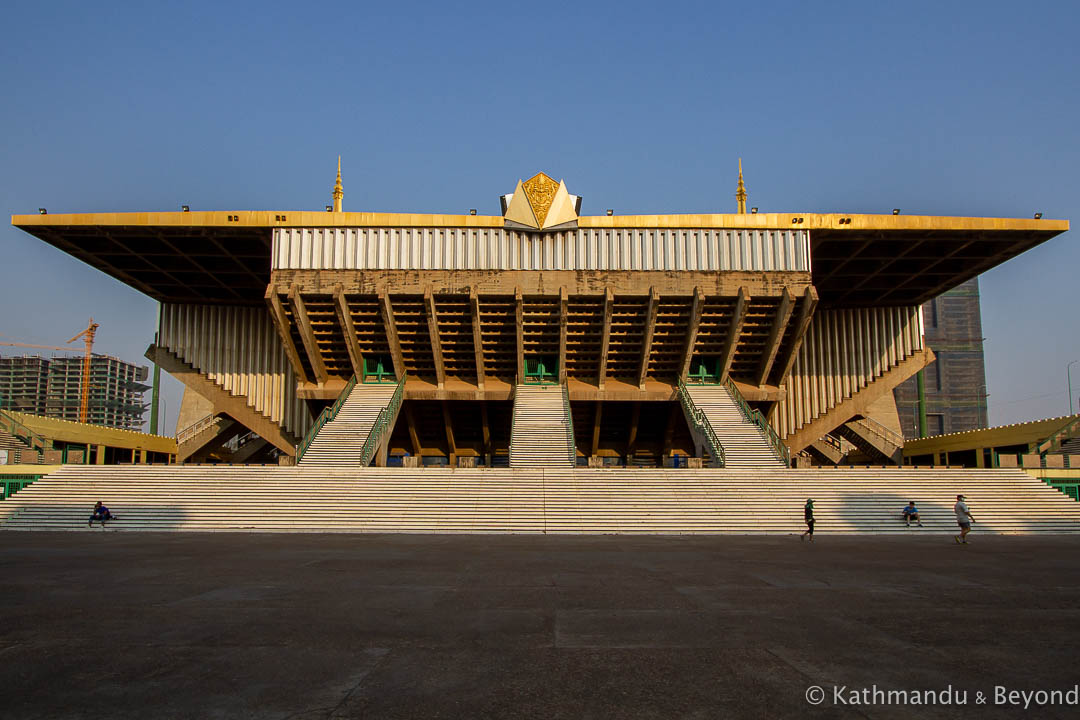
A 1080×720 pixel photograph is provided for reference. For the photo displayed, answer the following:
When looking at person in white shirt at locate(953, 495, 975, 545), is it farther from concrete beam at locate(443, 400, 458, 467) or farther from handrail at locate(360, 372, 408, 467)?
concrete beam at locate(443, 400, 458, 467)

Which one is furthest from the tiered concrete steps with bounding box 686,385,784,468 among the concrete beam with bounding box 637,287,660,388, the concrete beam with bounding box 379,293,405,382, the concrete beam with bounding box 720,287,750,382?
the concrete beam with bounding box 379,293,405,382

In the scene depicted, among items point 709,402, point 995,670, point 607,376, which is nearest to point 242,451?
point 607,376

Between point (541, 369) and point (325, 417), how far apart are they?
36.6ft

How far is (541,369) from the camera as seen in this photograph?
3959cm

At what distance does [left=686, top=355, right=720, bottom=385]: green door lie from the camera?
39.5 meters

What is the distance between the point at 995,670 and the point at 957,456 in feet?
138

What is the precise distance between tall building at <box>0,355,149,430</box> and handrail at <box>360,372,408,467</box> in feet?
369

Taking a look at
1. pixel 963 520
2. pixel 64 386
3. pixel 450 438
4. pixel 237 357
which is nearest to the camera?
pixel 963 520

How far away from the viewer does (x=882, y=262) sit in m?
36.7

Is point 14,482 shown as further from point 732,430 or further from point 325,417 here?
point 732,430

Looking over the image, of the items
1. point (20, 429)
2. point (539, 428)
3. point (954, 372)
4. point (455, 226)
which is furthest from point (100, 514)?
point (954, 372)

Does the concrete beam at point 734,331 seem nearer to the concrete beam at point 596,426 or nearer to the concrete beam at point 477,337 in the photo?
the concrete beam at point 596,426

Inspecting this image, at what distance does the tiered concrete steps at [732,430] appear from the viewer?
3108cm

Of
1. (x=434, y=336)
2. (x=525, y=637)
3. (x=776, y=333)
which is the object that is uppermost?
(x=776, y=333)
